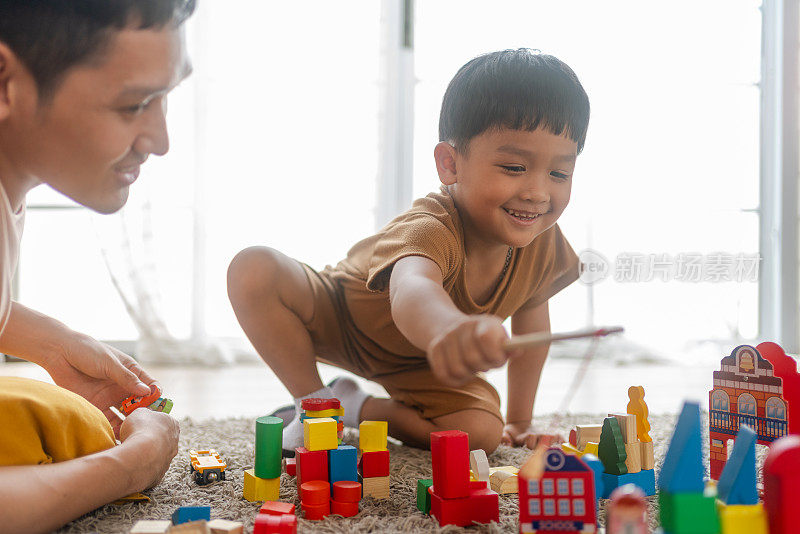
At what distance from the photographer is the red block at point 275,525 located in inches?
24.8

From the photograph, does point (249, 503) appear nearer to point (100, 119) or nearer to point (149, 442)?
point (149, 442)

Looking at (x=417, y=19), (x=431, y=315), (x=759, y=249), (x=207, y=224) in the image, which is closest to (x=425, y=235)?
(x=431, y=315)

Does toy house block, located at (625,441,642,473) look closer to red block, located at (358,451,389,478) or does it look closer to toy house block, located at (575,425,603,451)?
toy house block, located at (575,425,603,451)

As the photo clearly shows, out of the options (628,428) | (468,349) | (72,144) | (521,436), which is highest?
(72,144)

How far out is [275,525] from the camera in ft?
2.07

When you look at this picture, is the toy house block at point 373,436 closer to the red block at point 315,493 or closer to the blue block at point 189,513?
the red block at point 315,493

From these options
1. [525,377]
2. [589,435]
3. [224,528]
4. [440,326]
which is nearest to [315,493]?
[224,528]

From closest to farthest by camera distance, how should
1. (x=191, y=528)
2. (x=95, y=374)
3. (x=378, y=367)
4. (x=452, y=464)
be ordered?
(x=191, y=528) → (x=452, y=464) → (x=95, y=374) → (x=378, y=367)

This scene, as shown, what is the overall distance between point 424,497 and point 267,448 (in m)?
0.18

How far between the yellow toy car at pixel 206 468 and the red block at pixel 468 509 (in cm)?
30

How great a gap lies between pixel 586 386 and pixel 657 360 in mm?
643

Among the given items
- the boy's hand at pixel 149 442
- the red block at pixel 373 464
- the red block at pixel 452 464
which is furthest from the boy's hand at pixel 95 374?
the red block at pixel 452 464

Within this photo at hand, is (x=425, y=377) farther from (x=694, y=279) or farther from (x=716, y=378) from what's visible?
(x=694, y=279)

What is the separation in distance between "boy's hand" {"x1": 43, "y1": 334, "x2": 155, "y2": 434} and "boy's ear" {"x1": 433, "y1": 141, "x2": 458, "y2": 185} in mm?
518
